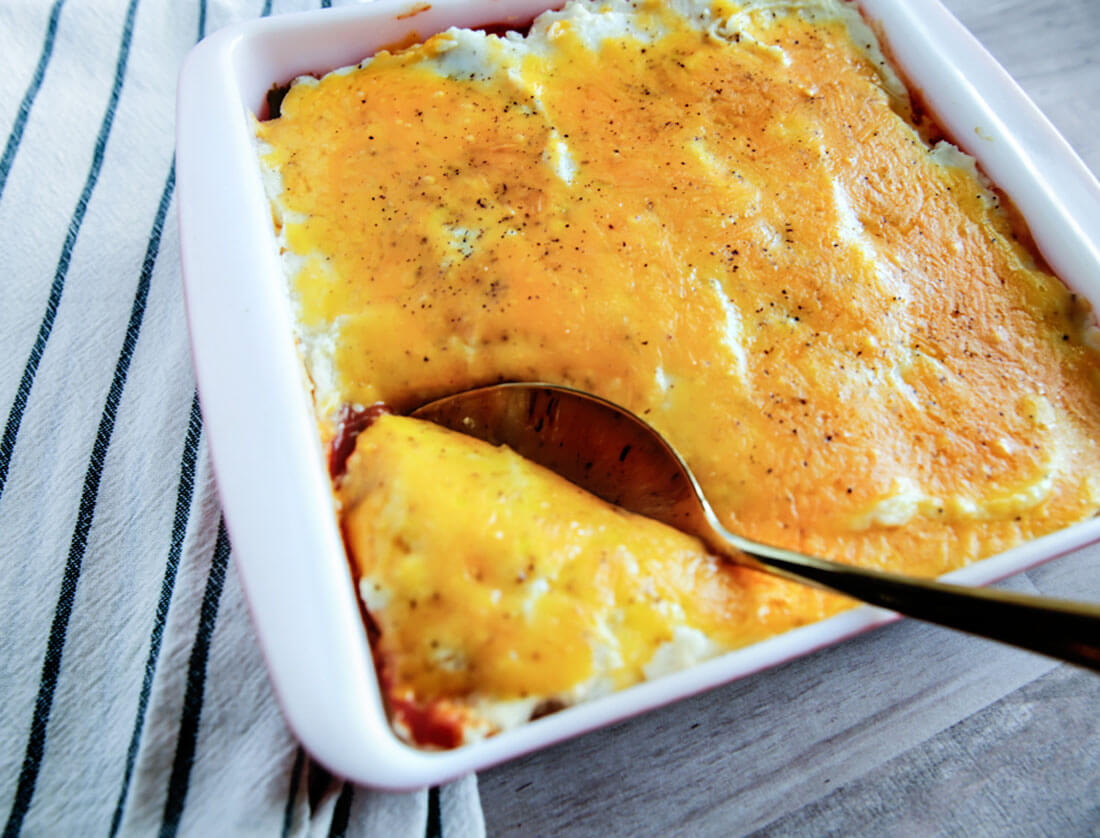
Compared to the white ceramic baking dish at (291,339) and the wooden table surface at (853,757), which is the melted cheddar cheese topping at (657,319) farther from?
the wooden table surface at (853,757)

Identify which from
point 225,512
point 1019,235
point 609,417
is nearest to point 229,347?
point 225,512

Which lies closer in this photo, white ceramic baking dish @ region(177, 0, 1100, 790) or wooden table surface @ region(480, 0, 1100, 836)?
white ceramic baking dish @ region(177, 0, 1100, 790)

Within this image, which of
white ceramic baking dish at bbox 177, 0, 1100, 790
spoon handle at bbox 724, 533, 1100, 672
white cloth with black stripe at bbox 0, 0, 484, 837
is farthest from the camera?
white cloth with black stripe at bbox 0, 0, 484, 837

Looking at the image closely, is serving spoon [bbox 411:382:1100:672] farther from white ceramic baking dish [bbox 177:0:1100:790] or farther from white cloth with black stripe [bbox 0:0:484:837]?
white cloth with black stripe [bbox 0:0:484:837]

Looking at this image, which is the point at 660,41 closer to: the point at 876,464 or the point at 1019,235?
the point at 1019,235

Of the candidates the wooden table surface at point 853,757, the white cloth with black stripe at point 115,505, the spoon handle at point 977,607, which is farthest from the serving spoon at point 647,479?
the white cloth with black stripe at point 115,505

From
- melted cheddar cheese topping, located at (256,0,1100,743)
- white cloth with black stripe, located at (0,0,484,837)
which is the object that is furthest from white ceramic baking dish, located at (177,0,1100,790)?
white cloth with black stripe, located at (0,0,484,837)
